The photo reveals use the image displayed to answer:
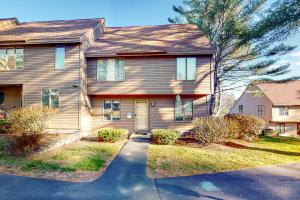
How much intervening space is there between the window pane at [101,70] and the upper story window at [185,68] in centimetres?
511

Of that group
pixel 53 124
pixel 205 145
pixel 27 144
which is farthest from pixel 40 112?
pixel 205 145

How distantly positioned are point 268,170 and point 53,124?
12.4m

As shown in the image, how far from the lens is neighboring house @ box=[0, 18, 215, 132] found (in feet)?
44.9

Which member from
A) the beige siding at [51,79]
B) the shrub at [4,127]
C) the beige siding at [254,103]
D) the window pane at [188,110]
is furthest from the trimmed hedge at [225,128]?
the beige siding at [254,103]

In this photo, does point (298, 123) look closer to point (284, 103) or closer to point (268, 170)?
point (284, 103)

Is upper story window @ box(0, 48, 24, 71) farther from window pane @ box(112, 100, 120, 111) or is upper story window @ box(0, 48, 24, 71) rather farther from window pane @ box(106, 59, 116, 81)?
window pane @ box(112, 100, 120, 111)

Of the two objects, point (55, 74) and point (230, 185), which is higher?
point (55, 74)

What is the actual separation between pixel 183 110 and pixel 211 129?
11.3 feet

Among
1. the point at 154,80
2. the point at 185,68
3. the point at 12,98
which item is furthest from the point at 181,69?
the point at 12,98

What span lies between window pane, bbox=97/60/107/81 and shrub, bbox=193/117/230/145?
714 centimetres

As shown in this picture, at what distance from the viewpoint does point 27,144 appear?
28.9ft

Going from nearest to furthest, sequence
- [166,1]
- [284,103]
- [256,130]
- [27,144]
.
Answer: [27,144] < [256,130] < [166,1] < [284,103]

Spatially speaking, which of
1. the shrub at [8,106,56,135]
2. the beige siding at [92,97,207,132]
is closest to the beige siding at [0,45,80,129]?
the beige siding at [92,97,207,132]

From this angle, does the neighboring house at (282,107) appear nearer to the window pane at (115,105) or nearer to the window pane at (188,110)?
the window pane at (188,110)
